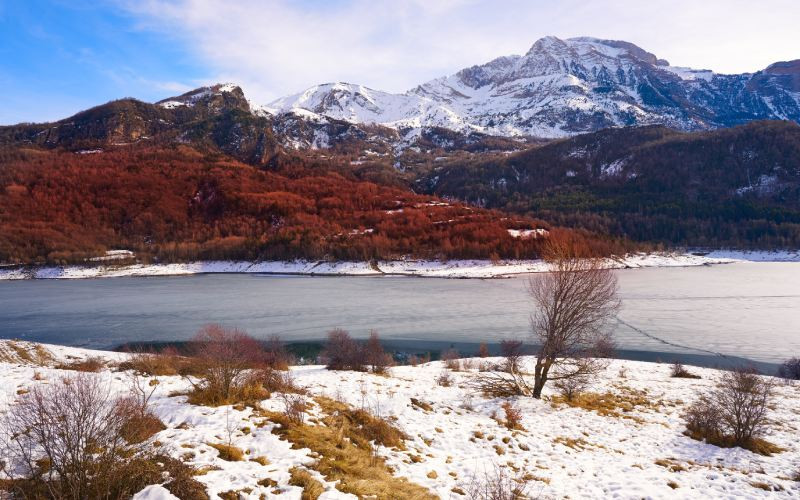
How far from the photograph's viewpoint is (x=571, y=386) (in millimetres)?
18156

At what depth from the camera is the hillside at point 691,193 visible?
130m

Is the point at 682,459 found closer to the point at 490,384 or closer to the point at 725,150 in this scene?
the point at 490,384

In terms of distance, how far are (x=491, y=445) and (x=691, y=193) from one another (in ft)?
634

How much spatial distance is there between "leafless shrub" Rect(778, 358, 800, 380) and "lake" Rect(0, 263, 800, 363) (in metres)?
3.01

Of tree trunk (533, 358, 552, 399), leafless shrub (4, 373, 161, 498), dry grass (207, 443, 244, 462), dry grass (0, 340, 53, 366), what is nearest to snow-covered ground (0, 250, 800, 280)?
tree trunk (533, 358, 552, 399)

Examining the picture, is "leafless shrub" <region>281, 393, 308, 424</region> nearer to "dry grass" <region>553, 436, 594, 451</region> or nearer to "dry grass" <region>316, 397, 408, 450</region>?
"dry grass" <region>316, 397, 408, 450</region>

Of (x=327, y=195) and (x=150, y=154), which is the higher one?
(x=150, y=154)

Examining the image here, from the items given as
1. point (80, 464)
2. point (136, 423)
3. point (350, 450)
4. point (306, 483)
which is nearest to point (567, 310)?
point (350, 450)

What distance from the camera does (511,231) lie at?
317 feet

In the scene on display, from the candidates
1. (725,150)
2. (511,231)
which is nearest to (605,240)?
(511,231)

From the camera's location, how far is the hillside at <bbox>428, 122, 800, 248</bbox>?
425 ft

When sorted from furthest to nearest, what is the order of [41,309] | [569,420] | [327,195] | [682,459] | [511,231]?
1. [327,195]
2. [511,231]
3. [41,309]
4. [569,420]
5. [682,459]

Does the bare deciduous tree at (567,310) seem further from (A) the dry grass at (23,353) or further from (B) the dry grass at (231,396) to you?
(A) the dry grass at (23,353)

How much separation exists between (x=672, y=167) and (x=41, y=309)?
21364 centimetres
